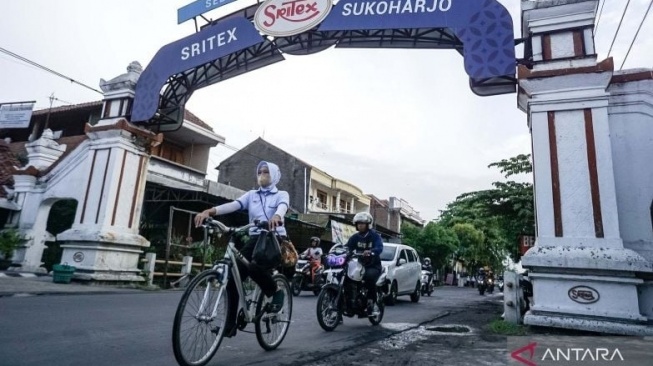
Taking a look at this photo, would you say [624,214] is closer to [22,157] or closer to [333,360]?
[333,360]

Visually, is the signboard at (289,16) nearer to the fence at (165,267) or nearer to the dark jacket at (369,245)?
the dark jacket at (369,245)

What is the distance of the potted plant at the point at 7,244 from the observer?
10.9m

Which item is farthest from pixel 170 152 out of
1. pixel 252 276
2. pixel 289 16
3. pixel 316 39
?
pixel 252 276

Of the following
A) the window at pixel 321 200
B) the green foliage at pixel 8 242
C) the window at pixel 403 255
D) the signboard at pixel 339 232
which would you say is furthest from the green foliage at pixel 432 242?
the green foliage at pixel 8 242

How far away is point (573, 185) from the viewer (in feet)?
→ 18.9

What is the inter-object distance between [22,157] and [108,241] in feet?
34.6

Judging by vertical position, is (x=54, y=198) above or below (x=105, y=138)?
below

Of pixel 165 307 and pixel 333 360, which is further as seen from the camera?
pixel 165 307

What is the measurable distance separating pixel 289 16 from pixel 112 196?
585cm

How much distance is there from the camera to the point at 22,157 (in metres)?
16.7

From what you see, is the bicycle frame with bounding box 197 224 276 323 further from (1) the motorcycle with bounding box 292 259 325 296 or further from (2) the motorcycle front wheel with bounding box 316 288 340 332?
(1) the motorcycle with bounding box 292 259 325 296

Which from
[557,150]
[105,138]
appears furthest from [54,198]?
[557,150]

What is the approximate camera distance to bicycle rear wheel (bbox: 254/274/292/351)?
11.9ft

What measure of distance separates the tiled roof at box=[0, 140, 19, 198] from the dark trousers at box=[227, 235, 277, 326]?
12317 mm
